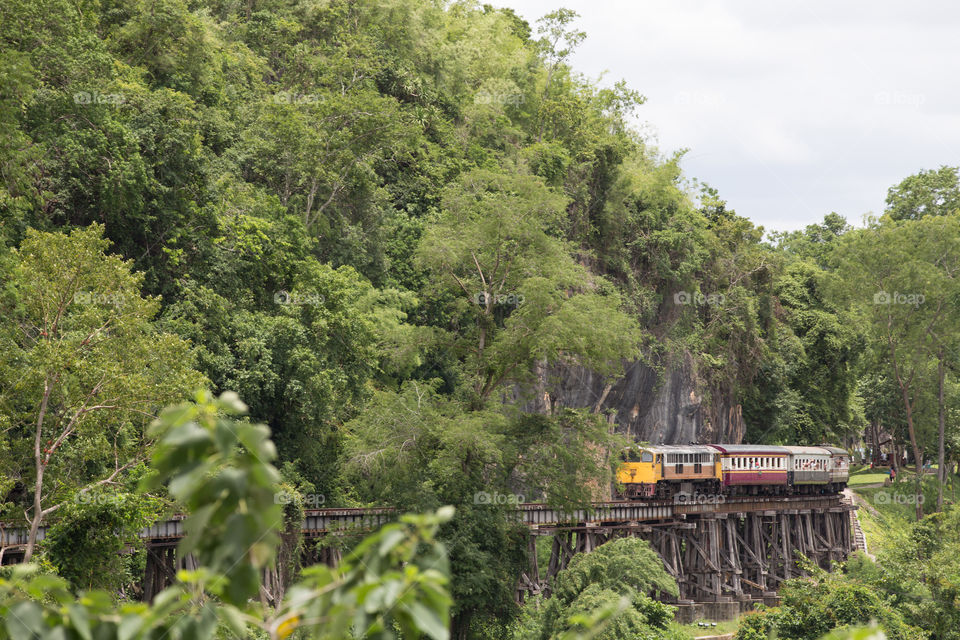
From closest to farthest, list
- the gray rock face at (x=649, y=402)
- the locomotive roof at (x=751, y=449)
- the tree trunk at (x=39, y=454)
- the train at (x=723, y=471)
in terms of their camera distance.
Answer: the tree trunk at (x=39, y=454), the train at (x=723, y=471), the locomotive roof at (x=751, y=449), the gray rock face at (x=649, y=402)

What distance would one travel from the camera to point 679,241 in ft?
138

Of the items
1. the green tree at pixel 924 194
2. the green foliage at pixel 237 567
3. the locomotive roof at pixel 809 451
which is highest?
the green tree at pixel 924 194

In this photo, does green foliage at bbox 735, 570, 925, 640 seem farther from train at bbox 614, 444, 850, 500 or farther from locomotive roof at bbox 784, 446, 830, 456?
locomotive roof at bbox 784, 446, 830, 456

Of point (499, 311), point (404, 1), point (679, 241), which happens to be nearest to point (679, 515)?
point (499, 311)

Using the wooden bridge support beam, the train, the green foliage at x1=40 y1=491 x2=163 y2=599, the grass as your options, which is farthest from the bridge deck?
the grass

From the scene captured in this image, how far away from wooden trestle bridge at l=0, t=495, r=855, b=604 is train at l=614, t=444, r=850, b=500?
71cm

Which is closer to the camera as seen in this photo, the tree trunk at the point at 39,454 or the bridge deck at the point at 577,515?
the tree trunk at the point at 39,454

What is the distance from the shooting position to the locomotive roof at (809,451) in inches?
1479

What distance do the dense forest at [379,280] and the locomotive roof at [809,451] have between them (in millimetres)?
6007

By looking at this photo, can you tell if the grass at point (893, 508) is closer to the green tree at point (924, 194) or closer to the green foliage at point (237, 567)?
the green tree at point (924, 194)

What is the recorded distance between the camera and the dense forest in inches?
675

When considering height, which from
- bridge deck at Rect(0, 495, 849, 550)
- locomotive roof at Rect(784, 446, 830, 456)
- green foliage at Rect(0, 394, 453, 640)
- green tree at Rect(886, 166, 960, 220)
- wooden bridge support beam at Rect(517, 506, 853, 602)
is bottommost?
wooden bridge support beam at Rect(517, 506, 853, 602)

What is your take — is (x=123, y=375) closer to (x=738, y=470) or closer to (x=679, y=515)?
(x=679, y=515)

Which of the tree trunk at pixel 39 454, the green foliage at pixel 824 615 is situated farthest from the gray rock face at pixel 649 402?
the tree trunk at pixel 39 454
